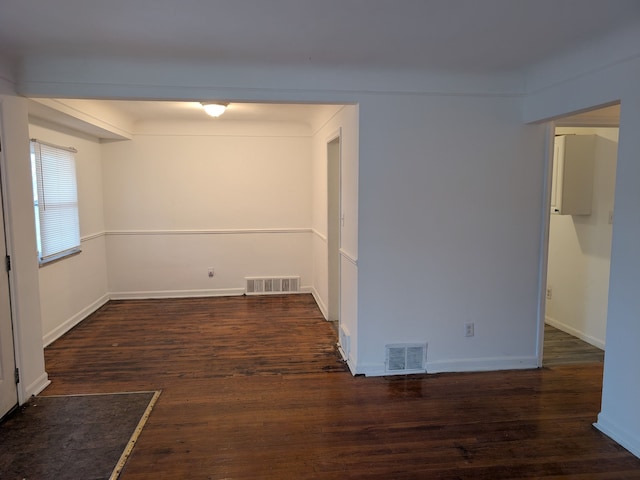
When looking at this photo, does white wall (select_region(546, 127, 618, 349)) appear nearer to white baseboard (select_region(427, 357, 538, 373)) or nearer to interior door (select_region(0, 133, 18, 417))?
white baseboard (select_region(427, 357, 538, 373))

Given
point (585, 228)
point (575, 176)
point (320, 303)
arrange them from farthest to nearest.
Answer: point (320, 303) → point (585, 228) → point (575, 176)

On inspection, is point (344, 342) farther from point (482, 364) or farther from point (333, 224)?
point (333, 224)

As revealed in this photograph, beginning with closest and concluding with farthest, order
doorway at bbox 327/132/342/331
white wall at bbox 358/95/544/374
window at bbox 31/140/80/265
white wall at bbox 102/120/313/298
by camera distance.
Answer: white wall at bbox 358/95/544/374 → window at bbox 31/140/80/265 → doorway at bbox 327/132/342/331 → white wall at bbox 102/120/313/298

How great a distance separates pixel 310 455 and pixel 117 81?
8.98 ft

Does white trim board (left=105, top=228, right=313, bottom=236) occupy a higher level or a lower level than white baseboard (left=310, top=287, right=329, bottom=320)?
higher

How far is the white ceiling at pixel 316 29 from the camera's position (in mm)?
2074

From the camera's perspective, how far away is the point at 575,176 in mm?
4270

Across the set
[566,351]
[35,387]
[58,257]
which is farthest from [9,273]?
[566,351]

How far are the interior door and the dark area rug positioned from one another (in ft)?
0.39

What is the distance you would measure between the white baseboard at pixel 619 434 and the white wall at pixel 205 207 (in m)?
4.05

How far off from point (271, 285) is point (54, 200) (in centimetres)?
287

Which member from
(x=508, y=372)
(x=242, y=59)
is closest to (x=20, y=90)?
(x=242, y=59)

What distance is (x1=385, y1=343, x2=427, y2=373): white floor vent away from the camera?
3.49 metres

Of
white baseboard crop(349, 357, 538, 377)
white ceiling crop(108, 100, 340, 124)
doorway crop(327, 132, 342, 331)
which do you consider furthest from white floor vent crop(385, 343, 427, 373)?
white ceiling crop(108, 100, 340, 124)
